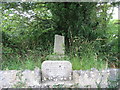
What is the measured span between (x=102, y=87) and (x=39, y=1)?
2.69 meters

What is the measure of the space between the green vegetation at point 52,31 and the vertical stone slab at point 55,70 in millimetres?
349

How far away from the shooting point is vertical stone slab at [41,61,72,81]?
238 cm

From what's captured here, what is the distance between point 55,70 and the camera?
93.8 inches

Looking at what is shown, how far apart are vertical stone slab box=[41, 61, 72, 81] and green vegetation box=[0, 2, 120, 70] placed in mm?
349

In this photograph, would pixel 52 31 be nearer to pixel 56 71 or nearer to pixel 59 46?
pixel 59 46

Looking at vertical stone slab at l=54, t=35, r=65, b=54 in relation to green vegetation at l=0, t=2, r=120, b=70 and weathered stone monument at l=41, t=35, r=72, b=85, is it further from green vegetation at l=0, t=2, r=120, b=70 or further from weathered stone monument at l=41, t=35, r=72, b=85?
weathered stone monument at l=41, t=35, r=72, b=85

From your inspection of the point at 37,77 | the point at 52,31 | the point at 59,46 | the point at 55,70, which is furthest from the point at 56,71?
the point at 52,31

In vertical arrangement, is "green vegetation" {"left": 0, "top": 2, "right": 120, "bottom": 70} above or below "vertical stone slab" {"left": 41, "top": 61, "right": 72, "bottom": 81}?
above

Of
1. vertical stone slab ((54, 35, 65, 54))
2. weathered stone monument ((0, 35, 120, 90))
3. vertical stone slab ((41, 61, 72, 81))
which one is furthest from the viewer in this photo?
vertical stone slab ((54, 35, 65, 54))

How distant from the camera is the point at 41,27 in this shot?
12.3 feet

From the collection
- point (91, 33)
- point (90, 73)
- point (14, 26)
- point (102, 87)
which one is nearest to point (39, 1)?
point (14, 26)

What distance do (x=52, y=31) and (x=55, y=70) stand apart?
1.36 meters

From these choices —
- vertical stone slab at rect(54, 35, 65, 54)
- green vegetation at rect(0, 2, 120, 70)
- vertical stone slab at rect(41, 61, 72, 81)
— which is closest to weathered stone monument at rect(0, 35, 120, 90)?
vertical stone slab at rect(41, 61, 72, 81)

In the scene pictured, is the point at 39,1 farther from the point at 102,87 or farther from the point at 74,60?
the point at 102,87
